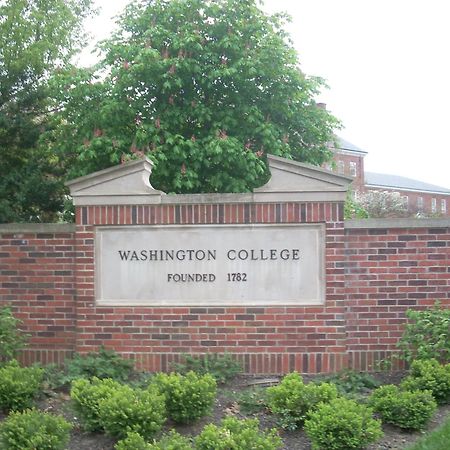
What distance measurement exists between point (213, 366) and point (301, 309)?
104 cm

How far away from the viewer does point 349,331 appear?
6980 mm

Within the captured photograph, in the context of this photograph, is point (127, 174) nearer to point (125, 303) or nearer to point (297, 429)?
point (125, 303)

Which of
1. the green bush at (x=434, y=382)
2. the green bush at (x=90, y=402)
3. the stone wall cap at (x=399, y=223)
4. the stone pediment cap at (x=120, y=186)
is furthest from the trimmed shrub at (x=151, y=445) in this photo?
the stone wall cap at (x=399, y=223)

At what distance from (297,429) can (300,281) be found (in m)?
1.94

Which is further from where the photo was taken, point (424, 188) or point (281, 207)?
point (424, 188)

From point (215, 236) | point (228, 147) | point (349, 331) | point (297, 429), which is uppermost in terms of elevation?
point (228, 147)

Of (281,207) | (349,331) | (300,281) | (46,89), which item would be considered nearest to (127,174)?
(281,207)

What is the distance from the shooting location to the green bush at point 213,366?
6649mm

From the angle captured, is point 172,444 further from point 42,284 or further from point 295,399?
point 42,284

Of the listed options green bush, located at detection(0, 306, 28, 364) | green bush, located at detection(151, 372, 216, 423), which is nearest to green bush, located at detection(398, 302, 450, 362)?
green bush, located at detection(151, 372, 216, 423)

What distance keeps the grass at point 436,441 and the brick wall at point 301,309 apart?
179 cm

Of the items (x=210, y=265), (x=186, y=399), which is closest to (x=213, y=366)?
(x=210, y=265)

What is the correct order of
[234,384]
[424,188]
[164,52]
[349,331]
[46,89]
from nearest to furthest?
[234,384]
[349,331]
[164,52]
[46,89]
[424,188]

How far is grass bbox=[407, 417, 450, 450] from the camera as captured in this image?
4801 millimetres
